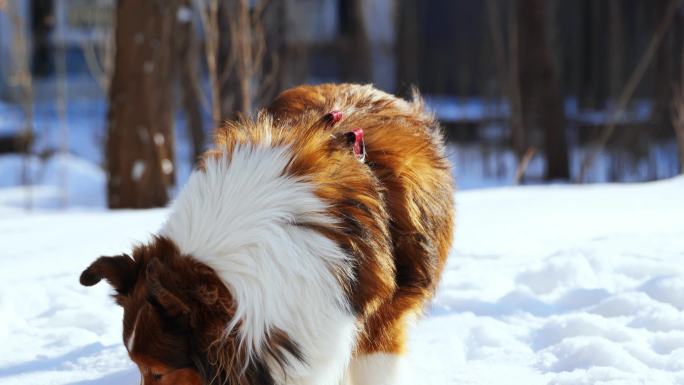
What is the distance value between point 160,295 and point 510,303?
2.26 meters

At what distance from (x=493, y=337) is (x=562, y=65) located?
14.2 m

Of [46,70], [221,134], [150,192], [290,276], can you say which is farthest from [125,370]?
[46,70]

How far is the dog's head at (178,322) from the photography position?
245 centimetres

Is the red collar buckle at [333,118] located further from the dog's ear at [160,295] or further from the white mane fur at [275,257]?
the dog's ear at [160,295]

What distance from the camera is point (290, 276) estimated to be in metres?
2.46

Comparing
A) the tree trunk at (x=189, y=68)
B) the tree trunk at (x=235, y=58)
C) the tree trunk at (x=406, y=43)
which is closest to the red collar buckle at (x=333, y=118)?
the tree trunk at (x=235, y=58)

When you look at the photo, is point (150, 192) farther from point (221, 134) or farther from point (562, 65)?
point (562, 65)

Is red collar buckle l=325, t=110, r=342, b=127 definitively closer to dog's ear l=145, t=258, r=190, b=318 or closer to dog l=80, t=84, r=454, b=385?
dog l=80, t=84, r=454, b=385

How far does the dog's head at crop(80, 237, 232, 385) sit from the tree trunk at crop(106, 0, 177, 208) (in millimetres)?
5578

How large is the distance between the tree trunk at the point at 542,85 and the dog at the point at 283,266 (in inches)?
356

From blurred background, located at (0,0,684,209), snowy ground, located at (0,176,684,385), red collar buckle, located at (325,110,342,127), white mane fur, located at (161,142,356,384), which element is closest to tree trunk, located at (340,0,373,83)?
blurred background, located at (0,0,684,209)

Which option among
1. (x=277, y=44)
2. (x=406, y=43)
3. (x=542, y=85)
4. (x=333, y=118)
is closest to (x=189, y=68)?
(x=277, y=44)

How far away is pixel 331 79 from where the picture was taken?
17156mm

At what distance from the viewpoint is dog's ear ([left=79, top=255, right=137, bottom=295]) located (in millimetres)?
2613
